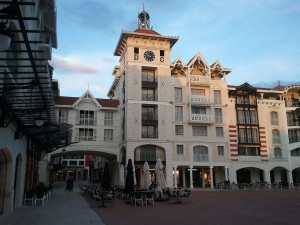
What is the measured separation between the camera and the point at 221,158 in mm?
44219

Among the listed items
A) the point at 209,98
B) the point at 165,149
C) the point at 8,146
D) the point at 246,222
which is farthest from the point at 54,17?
the point at 209,98

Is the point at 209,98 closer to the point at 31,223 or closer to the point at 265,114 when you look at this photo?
the point at 265,114

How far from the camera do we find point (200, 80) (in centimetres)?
4553

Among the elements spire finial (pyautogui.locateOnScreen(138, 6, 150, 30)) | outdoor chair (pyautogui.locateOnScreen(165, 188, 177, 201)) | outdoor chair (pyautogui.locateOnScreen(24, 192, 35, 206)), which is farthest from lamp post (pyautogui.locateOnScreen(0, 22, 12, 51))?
spire finial (pyautogui.locateOnScreen(138, 6, 150, 30))

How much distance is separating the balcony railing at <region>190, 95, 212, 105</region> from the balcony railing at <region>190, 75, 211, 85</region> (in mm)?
2090

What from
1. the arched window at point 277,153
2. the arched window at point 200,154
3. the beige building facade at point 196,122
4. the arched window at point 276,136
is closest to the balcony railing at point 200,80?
the beige building facade at point 196,122

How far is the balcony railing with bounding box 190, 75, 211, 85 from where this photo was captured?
45.2 meters

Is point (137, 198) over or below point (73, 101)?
below

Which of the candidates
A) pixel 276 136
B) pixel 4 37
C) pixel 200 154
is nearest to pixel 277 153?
pixel 276 136

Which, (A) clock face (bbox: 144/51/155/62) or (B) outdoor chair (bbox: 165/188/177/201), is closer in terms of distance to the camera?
(B) outdoor chair (bbox: 165/188/177/201)

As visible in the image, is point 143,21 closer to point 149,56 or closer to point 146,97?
point 149,56

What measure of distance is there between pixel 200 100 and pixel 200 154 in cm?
765

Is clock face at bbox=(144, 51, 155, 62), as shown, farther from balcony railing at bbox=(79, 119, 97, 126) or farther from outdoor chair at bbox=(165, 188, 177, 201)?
outdoor chair at bbox=(165, 188, 177, 201)

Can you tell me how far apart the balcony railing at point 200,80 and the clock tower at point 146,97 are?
3.55 meters
